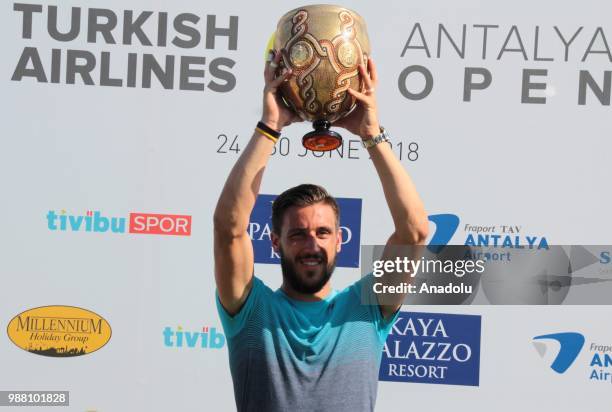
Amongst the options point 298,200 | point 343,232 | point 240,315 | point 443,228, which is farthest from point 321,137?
point 443,228

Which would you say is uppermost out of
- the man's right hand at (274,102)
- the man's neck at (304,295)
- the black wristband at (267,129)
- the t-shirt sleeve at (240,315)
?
the man's right hand at (274,102)

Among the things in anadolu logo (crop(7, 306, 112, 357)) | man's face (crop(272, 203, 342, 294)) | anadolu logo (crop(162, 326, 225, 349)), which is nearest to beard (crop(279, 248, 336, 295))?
man's face (crop(272, 203, 342, 294))

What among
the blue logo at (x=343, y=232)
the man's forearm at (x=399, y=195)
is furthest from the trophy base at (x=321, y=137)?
the blue logo at (x=343, y=232)

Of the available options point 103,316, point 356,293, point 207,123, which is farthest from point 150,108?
point 356,293

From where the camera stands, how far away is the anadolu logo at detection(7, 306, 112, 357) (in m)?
3.43

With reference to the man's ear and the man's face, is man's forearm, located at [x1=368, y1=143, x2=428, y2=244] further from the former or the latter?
the man's ear

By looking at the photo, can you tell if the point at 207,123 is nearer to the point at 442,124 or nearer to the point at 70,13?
the point at 70,13

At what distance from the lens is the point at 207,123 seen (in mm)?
3479

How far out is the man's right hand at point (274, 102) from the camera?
6.67 ft

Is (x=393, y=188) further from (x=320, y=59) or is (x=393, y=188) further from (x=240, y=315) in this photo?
(x=240, y=315)

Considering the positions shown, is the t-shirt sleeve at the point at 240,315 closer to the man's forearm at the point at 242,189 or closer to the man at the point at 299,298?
the man at the point at 299,298

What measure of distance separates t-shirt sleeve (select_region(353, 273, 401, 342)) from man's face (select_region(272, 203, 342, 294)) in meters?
0.11

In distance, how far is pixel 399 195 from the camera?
6.65 ft

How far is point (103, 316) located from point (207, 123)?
→ 0.96 meters
